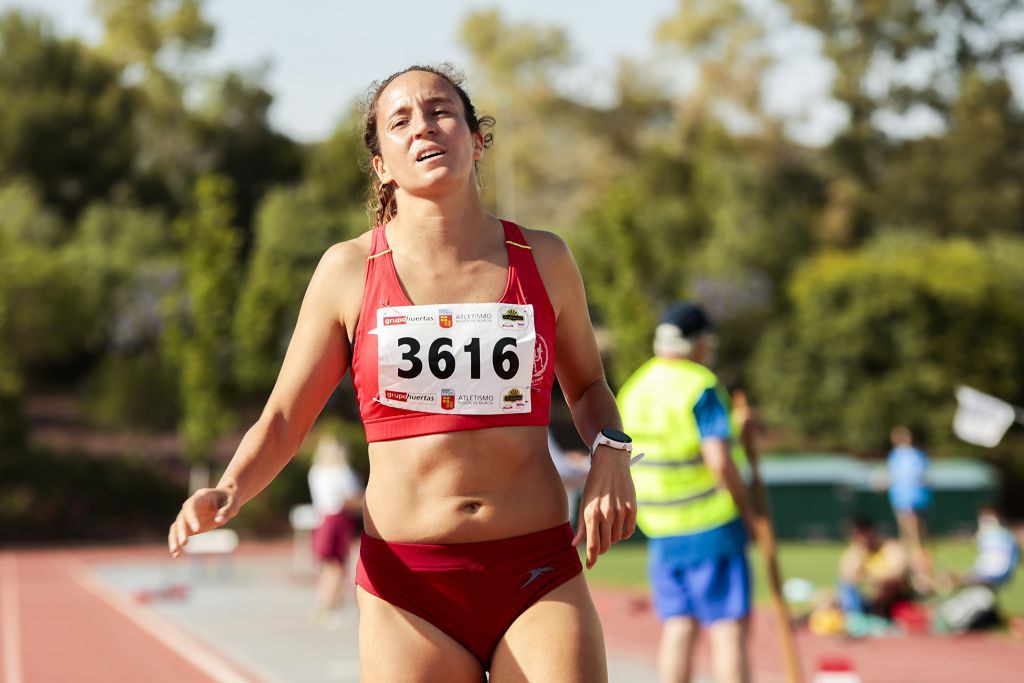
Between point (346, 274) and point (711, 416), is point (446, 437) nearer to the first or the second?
point (346, 274)

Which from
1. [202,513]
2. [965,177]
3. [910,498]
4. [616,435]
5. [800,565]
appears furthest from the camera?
[965,177]

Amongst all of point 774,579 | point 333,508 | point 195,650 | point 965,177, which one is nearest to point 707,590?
point 774,579

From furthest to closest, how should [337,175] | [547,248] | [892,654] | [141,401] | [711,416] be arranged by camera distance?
[337,175]
[141,401]
[892,654]
[711,416]
[547,248]

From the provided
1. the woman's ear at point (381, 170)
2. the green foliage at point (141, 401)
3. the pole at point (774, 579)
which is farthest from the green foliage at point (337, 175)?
the woman's ear at point (381, 170)

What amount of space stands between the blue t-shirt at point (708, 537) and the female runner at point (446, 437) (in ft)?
10.8

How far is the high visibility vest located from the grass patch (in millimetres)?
9124

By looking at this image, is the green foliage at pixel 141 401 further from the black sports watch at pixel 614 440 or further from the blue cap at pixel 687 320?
the black sports watch at pixel 614 440

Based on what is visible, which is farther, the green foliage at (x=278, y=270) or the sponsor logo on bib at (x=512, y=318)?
the green foliage at (x=278, y=270)

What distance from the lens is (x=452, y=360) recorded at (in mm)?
3244

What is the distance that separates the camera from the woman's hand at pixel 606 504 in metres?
3.15

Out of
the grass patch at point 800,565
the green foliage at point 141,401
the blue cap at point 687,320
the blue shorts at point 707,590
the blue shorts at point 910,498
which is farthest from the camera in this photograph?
the green foliage at point 141,401

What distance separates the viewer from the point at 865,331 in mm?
45281

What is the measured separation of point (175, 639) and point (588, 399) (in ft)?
35.5

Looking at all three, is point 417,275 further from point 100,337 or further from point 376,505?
point 100,337
